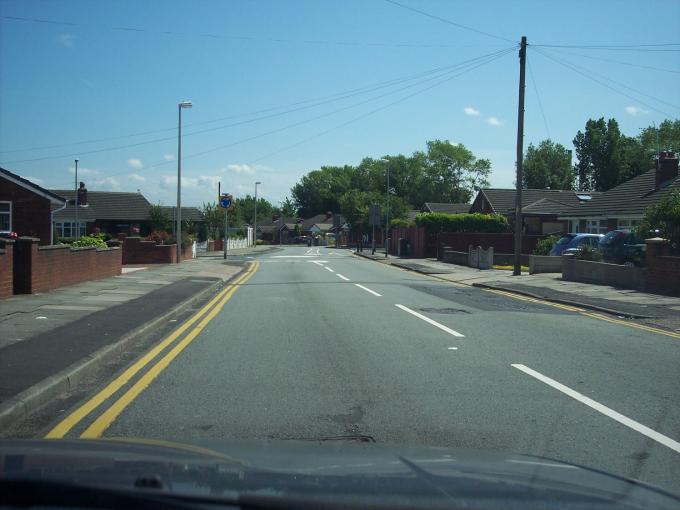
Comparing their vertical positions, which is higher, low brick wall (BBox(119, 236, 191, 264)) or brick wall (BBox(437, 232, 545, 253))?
brick wall (BBox(437, 232, 545, 253))

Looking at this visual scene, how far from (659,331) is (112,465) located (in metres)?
12.1

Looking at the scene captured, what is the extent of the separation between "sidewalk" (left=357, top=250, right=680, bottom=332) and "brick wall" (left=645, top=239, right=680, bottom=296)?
62 cm

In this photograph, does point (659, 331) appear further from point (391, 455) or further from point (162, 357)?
point (391, 455)

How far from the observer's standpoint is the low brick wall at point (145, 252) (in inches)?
1355

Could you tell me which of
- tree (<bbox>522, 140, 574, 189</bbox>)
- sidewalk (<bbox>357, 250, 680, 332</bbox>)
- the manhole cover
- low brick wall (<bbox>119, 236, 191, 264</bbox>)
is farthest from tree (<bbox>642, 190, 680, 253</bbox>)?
tree (<bbox>522, 140, 574, 189</bbox>)

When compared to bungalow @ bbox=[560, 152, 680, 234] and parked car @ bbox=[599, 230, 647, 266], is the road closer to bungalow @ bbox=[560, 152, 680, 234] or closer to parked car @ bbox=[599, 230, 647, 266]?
parked car @ bbox=[599, 230, 647, 266]

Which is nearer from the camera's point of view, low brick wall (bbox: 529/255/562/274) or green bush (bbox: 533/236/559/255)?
low brick wall (bbox: 529/255/562/274)

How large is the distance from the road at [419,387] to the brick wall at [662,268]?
695 centimetres

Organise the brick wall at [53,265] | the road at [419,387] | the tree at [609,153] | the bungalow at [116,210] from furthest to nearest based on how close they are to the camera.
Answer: the tree at [609,153] → the bungalow at [116,210] → the brick wall at [53,265] → the road at [419,387]

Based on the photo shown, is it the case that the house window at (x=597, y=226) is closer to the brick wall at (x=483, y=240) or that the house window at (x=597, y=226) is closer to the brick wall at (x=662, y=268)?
the brick wall at (x=483, y=240)

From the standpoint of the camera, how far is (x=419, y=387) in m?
7.75

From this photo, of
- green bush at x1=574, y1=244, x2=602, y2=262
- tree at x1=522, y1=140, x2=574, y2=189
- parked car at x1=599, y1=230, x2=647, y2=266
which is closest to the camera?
parked car at x1=599, y1=230, x2=647, y2=266

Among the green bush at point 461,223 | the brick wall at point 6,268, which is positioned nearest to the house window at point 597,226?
the green bush at point 461,223

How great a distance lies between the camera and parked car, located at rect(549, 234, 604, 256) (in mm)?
30408
